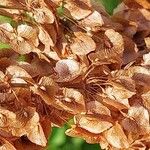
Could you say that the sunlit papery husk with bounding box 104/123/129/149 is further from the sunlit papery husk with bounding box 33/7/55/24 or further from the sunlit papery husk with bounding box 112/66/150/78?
the sunlit papery husk with bounding box 33/7/55/24

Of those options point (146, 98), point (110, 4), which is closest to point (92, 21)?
point (146, 98)

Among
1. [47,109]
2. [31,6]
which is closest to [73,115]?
[47,109]

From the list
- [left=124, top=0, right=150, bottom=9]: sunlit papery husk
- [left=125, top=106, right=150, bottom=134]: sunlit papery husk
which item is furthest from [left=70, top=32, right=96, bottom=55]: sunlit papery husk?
[left=124, top=0, right=150, bottom=9]: sunlit papery husk

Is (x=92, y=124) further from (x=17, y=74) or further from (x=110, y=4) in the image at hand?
(x=110, y=4)

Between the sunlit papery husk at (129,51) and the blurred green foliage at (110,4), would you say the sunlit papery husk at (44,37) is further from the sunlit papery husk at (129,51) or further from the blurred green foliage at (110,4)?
the blurred green foliage at (110,4)

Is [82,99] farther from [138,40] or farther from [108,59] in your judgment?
[138,40]

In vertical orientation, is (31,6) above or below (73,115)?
above
